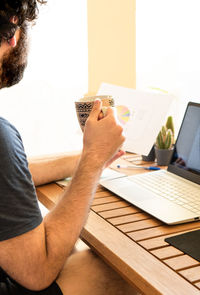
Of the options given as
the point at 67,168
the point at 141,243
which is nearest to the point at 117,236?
the point at 141,243

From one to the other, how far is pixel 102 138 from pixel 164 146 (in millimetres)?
594

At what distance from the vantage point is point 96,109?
105 centimetres

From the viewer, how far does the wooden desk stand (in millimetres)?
Result: 746

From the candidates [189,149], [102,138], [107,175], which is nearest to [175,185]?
[189,149]

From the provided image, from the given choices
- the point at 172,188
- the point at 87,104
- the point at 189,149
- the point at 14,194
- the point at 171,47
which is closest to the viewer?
the point at 14,194

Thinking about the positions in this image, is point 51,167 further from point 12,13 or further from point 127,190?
point 12,13

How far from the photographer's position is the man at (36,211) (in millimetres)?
851

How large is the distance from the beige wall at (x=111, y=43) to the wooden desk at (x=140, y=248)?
1797 millimetres

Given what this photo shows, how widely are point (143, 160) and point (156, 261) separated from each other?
32.9 inches

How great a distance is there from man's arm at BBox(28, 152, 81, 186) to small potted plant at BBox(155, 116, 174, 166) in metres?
0.32

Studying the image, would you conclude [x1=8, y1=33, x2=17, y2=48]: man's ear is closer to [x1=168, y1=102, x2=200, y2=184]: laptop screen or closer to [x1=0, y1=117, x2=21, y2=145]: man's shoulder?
[x1=0, y1=117, x2=21, y2=145]: man's shoulder

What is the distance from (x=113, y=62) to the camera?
2.93 m

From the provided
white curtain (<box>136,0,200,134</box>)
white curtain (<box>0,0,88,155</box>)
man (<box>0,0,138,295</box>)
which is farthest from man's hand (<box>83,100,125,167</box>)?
white curtain (<box>0,0,88,155</box>)

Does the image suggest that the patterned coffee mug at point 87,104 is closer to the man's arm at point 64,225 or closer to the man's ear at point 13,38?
the man's arm at point 64,225
